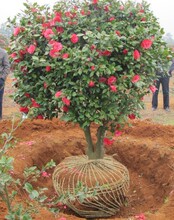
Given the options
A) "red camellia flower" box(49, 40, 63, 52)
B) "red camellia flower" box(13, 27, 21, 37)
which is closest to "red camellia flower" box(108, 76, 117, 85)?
"red camellia flower" box(49, 40, 63, 52)

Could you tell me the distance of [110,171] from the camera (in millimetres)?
3689

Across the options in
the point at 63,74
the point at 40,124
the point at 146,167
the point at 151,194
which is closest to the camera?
the point at 63,74

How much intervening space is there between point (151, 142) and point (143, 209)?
1296mm

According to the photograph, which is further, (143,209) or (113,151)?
(113,151)

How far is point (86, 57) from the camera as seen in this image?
304 centimetres

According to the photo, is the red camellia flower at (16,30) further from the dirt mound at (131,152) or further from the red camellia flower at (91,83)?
the dirt mound at (131,152)

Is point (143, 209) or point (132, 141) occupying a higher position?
point (132, 141)

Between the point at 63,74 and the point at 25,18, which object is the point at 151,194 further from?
the point at 25,18

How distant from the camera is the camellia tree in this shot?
3113mm

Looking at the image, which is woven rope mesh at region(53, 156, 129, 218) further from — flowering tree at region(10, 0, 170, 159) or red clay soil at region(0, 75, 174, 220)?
flowering tree at region(10, 0, 170, 159)

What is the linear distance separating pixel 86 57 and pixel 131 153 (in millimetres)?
2224

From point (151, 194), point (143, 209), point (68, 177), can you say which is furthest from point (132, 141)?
point (68, 177)

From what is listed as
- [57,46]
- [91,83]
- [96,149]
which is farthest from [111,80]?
[96,149]

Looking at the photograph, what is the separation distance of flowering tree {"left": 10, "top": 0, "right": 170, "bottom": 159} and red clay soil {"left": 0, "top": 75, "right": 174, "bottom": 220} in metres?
0.97
